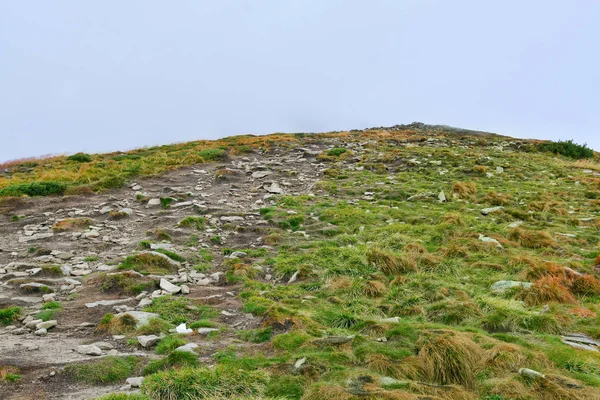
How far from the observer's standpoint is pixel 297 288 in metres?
9.61

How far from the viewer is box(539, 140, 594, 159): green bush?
107 feet

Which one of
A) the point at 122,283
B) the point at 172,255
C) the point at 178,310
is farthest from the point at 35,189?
the point at 178,310

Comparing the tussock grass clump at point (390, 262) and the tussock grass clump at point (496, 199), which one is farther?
the tussock grass clump at point (496, 199)

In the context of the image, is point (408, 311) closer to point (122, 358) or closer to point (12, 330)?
point (122, 358)

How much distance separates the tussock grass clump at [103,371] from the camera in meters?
5.98

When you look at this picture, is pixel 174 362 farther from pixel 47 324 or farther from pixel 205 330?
pixel 47 324

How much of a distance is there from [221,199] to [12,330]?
10572 millimetres

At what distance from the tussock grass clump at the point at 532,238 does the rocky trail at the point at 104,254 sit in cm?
730

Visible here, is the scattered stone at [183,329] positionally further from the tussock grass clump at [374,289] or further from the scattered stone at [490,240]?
the scattered stone at [490,240]

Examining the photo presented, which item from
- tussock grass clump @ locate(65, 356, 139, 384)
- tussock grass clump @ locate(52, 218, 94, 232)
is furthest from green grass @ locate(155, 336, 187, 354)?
tussock grass clump @ locate(52, 218, 94, 232)

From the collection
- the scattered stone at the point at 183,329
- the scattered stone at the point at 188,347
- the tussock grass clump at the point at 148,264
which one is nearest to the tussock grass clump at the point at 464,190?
the tussock grass clump at the point at 148,264

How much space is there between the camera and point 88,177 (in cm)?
2050

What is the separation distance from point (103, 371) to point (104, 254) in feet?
21.1

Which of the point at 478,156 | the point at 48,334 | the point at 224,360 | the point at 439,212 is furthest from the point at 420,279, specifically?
the point at 478,156
